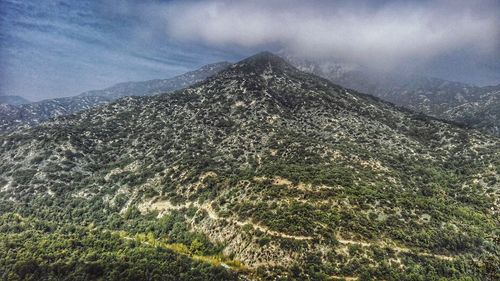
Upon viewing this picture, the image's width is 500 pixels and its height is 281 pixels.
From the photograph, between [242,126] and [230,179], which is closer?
[230,179]

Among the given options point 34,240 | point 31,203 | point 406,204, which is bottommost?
point 31,203

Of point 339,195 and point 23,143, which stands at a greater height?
point 339,195

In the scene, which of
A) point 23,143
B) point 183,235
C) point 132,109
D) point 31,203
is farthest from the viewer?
point 132,109

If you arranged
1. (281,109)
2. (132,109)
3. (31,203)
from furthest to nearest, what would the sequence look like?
1. (132,109)
2. (281,109)
3. (31,203)

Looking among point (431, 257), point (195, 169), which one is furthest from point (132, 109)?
point (431, 257)

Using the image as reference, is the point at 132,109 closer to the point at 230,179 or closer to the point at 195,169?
the point at 195,169

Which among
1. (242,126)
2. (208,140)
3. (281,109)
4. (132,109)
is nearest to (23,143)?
(132,109)
